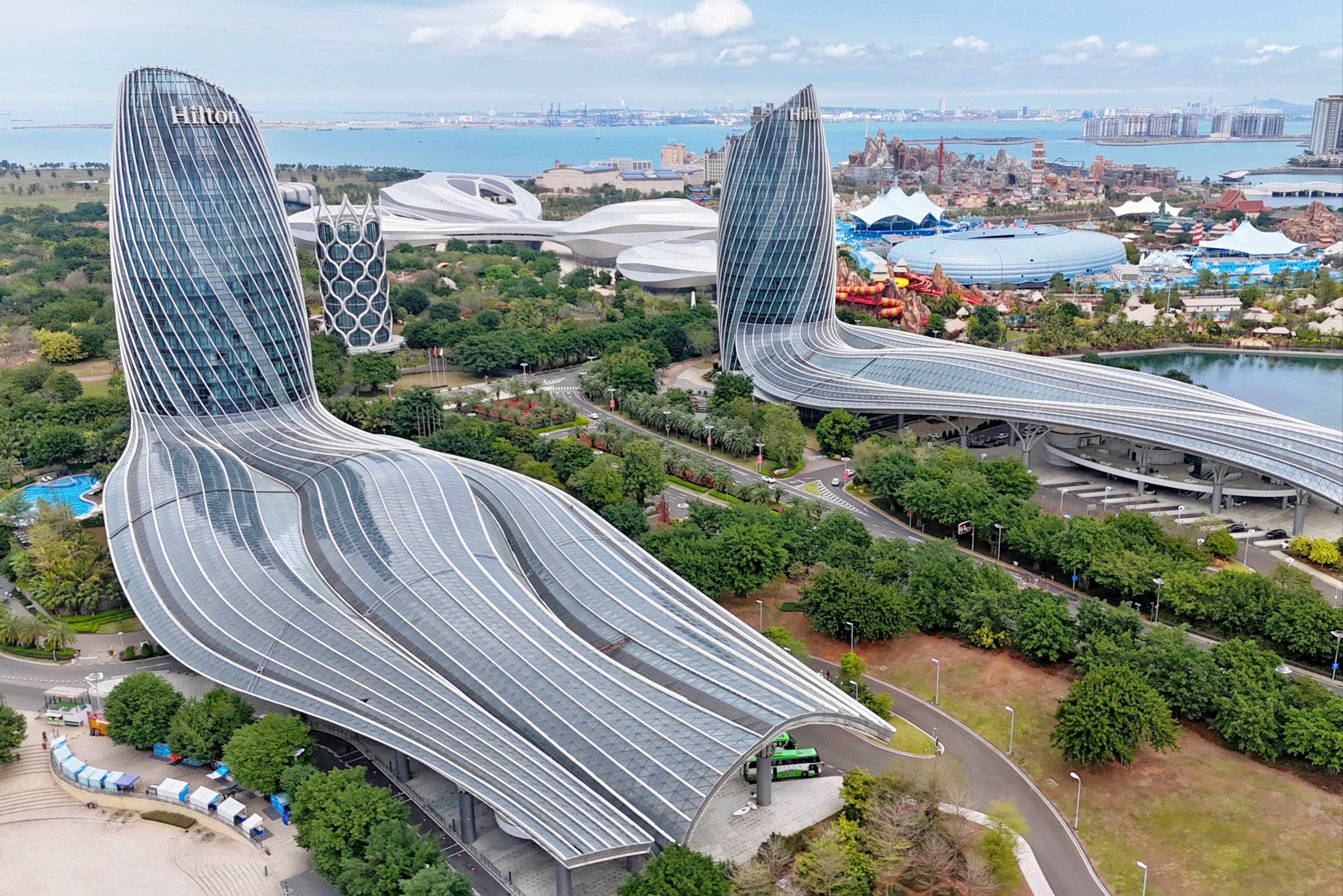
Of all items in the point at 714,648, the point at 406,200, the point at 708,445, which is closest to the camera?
the point at 714,648

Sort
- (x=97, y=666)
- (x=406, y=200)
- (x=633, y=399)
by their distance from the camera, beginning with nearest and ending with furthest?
(x=97, y=666)
(x=633, y=399)
(x=406, y=200)

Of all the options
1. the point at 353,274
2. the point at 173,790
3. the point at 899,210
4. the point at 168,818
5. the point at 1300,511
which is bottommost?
the point at 168,818

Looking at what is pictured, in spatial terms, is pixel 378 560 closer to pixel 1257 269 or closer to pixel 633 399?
pixel 633 399

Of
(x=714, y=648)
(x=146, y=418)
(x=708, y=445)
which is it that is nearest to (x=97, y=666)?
(x=146, y=418)

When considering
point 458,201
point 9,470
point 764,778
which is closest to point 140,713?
point 764,778

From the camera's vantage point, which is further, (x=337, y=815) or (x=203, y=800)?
(x=203, y=800)

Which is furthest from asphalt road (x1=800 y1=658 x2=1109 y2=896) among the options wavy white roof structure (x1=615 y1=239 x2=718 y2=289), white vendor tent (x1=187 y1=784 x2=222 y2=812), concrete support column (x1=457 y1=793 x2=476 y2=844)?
wavy white roof structure (x1=615 y1=239 x2=718 y2=289)

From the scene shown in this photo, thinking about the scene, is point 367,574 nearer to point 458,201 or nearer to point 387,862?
point 387,862

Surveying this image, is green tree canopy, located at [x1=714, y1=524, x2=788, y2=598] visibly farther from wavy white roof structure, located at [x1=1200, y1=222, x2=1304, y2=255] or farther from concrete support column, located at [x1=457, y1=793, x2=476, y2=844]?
wavy white roof structure, located at [x1=1200, y1=222, x2=1304, y2=255]
